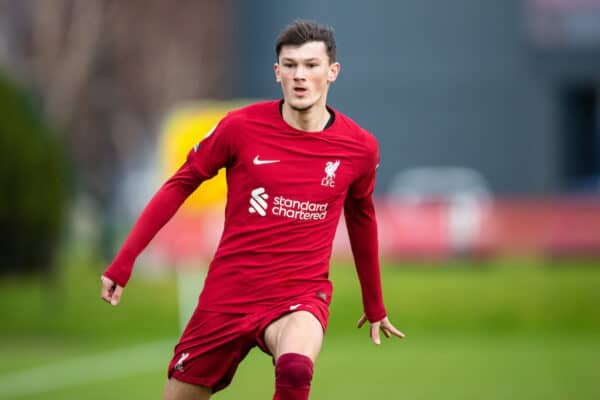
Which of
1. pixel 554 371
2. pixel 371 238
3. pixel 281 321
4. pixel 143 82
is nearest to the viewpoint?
pixel 281 321

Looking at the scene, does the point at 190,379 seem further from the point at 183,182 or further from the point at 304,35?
the point at 304,35

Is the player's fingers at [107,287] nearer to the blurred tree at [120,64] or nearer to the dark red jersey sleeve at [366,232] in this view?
the dark red jersey sleeve at [366,232]

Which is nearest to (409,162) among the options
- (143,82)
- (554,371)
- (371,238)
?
(143,82)

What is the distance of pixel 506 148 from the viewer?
32.4 m

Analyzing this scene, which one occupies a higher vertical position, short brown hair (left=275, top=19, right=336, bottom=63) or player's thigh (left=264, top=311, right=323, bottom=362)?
short brown hair (left=275, top=19, right=336, bottom=63)

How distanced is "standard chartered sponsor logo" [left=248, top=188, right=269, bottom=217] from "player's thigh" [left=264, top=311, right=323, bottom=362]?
1.79 ft

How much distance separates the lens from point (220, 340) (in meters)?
7.10

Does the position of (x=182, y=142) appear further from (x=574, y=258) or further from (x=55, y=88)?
(x=55, y=88)

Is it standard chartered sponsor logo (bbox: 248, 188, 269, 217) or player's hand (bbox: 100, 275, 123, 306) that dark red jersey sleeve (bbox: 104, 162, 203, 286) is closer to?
player's hand (bbox: 100, 275, 123, 306)

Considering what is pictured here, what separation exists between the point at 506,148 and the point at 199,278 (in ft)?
46.7

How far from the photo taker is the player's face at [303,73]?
7.04 metres

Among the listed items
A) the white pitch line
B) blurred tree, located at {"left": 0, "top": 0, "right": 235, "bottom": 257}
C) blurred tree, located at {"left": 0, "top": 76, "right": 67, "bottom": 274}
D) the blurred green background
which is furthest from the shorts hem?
blurred tree, located at {"left": 0, "top": 0, "right": 235, "bottom": 257}

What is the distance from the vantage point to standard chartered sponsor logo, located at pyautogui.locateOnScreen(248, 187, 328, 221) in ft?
23.4

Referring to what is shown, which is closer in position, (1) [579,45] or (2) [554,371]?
(2) [554,371]
